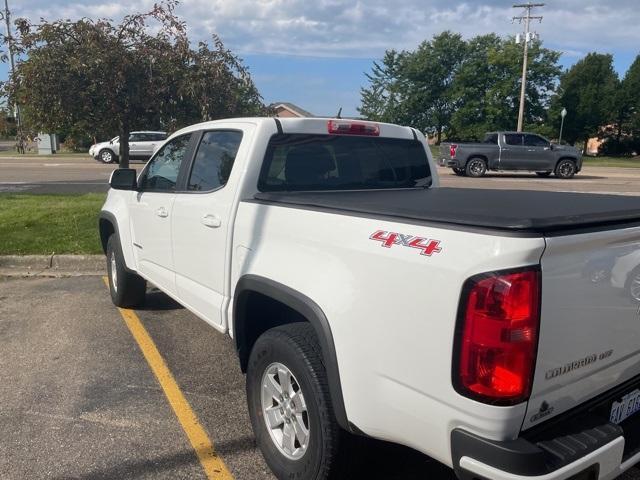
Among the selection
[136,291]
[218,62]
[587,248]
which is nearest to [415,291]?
[587,248]

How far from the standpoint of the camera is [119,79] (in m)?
8.23

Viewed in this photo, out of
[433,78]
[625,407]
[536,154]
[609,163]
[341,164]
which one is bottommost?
[609,163]

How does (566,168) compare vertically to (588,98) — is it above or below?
below

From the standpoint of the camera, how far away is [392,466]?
3049 millimetres

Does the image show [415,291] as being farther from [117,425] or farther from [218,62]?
[218,62]

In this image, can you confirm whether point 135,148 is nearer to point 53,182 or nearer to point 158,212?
point 53,182

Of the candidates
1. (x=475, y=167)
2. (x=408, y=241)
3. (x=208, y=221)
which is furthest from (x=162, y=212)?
(x=475, y=167)

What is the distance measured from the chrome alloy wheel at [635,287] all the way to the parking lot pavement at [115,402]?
50.4 inches

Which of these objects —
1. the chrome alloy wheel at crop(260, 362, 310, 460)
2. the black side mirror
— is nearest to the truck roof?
the black side mirror

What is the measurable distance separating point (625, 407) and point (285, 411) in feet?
5.04

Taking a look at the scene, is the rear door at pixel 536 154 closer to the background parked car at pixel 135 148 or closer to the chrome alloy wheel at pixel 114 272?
the background parked car at pixel 135 148

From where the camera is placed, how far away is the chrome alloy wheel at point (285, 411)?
2.74 m

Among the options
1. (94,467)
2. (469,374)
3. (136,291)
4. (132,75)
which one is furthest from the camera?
(132,75)

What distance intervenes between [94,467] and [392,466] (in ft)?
5.21
